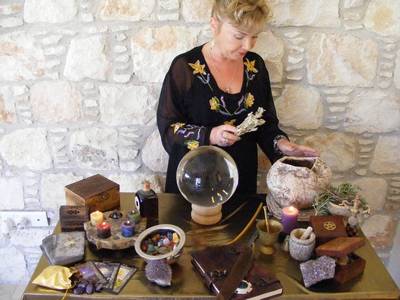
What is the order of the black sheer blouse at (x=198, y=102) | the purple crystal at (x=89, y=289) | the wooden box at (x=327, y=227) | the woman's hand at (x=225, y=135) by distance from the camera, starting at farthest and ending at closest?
the black sheer blouse at (x=198, y=102)
the woman's hand at (x=225, y=135)
the wooden box at (x=327, y=227)
the purple crystal at (x=89, y=289)

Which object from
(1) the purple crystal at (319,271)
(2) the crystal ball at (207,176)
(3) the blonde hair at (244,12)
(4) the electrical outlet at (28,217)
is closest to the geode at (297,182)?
(2) the crystal ball at (207,176)

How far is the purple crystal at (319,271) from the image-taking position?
104 cm

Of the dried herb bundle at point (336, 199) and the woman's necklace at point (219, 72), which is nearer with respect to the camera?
the dried herb bundle at point (336, 199)

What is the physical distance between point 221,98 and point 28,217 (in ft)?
3.65

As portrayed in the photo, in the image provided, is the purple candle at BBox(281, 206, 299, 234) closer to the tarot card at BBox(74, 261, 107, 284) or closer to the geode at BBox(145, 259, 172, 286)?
the geode at BBox(145, 259, 172, 286)

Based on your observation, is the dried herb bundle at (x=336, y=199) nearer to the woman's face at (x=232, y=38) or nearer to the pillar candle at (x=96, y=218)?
the woman's face at (x=232, y=38)

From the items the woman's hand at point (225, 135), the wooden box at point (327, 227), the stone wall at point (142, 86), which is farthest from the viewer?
the stone wall at point (142, 86)

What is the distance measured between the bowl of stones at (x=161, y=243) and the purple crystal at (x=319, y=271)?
344 mm

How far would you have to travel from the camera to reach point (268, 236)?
1.15 m

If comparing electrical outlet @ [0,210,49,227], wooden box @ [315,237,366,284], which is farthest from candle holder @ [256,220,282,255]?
electrical outlet @ [0,210,49,227]

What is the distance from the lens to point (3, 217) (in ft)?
6.15

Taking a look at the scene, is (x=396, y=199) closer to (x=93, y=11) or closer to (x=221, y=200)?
(x=221, y=200)

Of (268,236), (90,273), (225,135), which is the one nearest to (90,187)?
(90,273)

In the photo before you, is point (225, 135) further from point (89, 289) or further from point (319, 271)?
point (89, 289)
